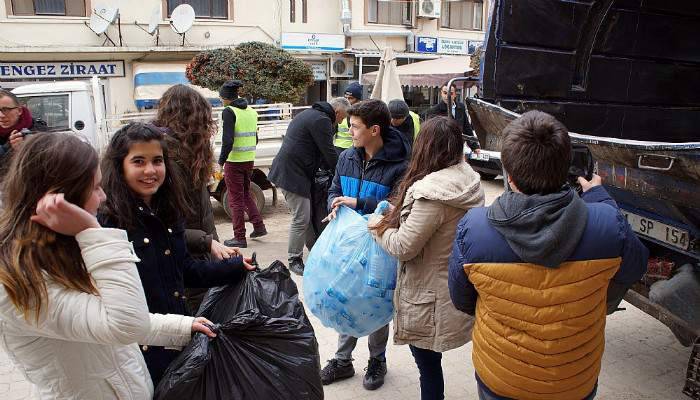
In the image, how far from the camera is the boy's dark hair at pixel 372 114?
3156mm

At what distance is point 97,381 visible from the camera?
153cm

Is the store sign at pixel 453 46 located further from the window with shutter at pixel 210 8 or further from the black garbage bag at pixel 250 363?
the black garbage bag at pixel 250 363

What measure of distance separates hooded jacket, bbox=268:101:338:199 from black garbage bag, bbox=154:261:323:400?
133 inches

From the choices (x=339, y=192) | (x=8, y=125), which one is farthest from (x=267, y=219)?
(x=339, y=192)

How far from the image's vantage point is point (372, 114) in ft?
A: 10.4

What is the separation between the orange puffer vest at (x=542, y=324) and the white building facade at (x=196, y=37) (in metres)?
14.9

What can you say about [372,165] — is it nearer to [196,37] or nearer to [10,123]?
[10,123]

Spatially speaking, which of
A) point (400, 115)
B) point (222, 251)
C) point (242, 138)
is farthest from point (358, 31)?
point (222, 251)

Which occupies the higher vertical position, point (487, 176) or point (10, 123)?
point (10, 123)

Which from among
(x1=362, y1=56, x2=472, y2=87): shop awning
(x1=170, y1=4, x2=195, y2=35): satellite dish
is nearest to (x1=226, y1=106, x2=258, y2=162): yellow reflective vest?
(x1=362, y1=56, x2=472, y2=87): shop awning

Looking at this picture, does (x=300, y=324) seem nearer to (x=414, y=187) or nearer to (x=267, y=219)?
(x=414, y=187)

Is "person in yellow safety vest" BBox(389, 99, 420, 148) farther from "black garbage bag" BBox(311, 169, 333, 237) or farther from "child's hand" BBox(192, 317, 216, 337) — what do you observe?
"child's hand" BBox(192, 317, 216, 337)

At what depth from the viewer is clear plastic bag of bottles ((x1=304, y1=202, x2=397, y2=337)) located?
2.74m

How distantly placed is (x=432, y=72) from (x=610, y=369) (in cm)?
1174
